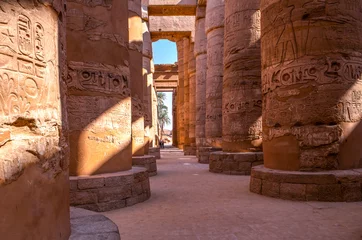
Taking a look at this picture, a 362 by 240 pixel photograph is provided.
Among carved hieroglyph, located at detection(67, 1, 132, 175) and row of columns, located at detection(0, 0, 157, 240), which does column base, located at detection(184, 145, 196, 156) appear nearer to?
carved hieroglyph, located at detection(67, 1, 132, 175)

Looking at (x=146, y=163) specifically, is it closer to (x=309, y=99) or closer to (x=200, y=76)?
(x=309, y=99)

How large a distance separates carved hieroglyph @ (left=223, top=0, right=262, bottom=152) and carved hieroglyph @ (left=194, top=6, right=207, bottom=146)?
20.3ft

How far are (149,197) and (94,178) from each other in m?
1.30

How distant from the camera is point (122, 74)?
17.8 ft

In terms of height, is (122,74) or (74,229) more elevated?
(122,74)

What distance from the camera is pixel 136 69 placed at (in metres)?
8.38

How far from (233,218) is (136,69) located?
542 cm

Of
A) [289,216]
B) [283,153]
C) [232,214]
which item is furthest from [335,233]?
[283,153]

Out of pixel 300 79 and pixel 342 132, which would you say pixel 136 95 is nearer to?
pixel 300 79

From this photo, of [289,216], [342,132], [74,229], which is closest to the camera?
[74,229]

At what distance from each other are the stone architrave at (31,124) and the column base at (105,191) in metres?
2.24

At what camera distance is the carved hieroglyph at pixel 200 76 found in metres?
15.2

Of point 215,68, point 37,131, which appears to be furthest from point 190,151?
point 37,131

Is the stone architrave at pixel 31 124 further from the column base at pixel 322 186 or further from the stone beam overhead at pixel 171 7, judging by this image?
the stone beam overhead at pixel 171 7
